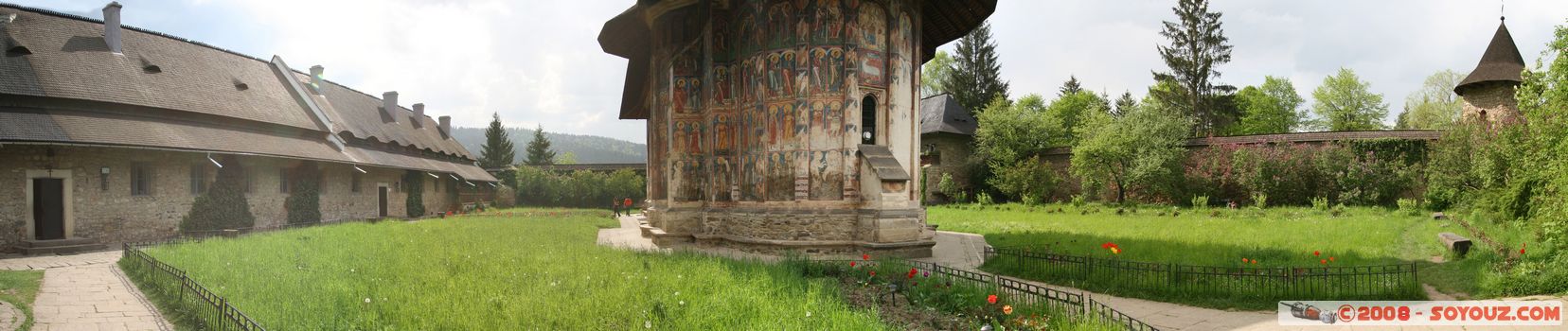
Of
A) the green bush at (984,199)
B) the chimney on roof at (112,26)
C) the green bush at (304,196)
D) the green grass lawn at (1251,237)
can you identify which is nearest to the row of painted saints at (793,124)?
the green grass lawn at (1251,237)

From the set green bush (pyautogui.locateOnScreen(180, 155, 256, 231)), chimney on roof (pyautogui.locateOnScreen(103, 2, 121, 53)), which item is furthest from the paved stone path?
chimney on roof (pyautogui.locateOnScreen(103, 2, 121, 53))

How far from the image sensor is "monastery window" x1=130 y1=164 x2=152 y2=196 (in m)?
18.8

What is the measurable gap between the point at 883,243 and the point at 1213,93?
113 feet

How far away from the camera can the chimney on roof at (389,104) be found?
3669cm

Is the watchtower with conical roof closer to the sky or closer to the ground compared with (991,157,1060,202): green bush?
closer to the sky

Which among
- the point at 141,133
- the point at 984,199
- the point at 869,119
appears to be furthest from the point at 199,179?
the point at 984,199

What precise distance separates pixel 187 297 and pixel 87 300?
2.72 meters

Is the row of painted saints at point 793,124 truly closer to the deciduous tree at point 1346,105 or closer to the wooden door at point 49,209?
the wooden door at point 49,209

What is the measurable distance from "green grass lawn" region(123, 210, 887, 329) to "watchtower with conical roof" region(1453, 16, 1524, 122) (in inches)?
1137

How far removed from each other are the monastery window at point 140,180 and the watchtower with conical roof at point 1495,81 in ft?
135

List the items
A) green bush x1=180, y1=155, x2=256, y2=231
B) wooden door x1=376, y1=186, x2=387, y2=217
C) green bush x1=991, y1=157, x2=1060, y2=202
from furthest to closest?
green bush x1=991, y1=157, x2=1060, y2=202
wooden door x1=376, y1=186, x2=387, y2=217
green bush x1=180, y1=155, x2=256, y2=231

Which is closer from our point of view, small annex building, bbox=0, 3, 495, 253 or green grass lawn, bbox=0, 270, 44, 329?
green grass lawn, bbox=0, 270, 44, 329

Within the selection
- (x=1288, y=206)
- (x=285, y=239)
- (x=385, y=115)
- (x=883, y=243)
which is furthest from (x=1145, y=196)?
(x=385, y=115)

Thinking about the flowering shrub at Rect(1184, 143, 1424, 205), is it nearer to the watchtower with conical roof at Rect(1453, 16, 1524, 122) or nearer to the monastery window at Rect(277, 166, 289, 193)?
the watchtower with conical roof at Rect(1453, 16, 1524, 122)
